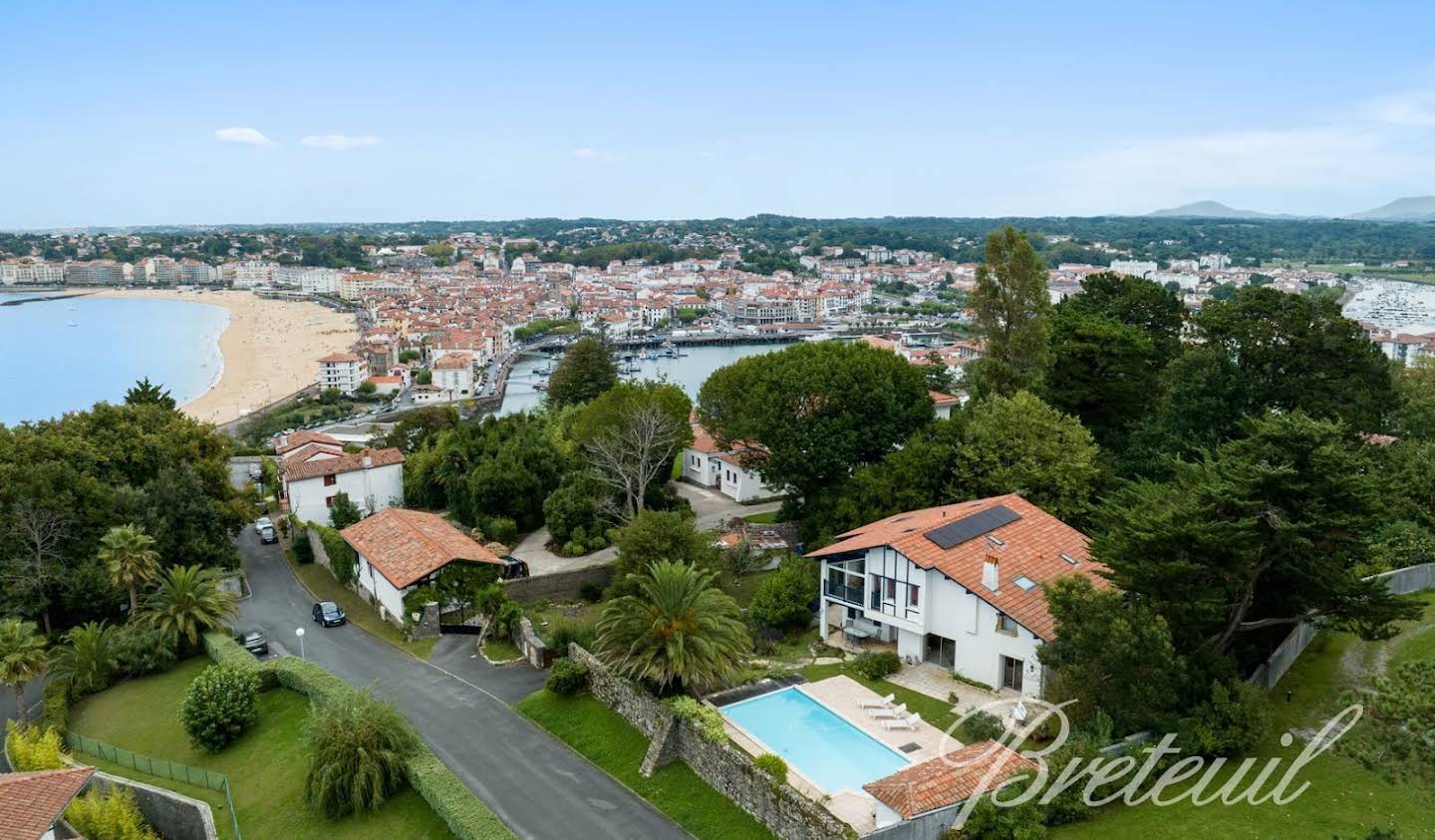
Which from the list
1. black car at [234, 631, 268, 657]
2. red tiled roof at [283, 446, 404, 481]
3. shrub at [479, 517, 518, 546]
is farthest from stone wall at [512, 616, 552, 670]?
red tiled roof at [283, 446, 404, 481]

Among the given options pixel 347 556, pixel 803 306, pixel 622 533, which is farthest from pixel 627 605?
pixel 803 306

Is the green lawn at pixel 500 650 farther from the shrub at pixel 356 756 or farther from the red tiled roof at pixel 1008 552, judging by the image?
the red tiled roof at pixel 1008 552

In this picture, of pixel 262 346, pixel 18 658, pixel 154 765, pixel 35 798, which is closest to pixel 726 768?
pixel 35 798

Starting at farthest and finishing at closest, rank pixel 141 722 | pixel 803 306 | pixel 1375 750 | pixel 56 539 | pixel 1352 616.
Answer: pixel 803 306 → pixel 56 539 → pixel 141 722 → pixel 1352 616 → pixel 1375 750

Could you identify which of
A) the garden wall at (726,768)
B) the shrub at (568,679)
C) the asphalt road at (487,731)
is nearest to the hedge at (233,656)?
the asphalt road at (487,731)

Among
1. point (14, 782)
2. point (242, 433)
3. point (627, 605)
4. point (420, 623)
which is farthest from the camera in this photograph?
point (242, 433)

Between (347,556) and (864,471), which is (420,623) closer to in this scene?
(347,556)
